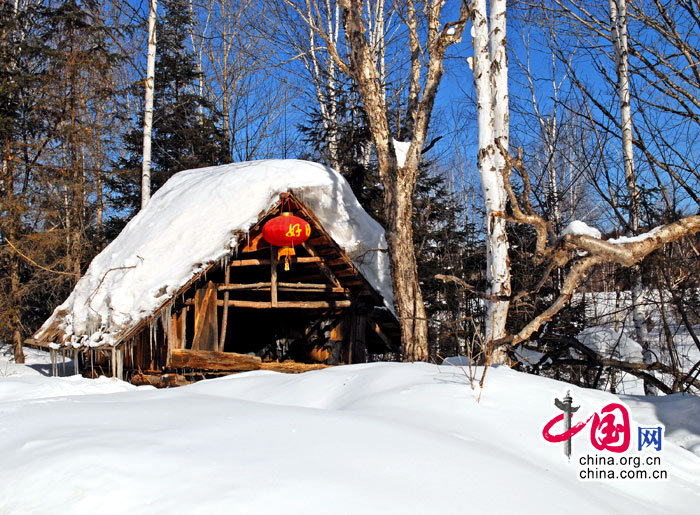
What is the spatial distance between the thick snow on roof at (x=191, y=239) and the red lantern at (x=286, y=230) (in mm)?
326

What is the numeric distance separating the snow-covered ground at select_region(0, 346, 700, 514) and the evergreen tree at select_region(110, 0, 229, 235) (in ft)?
50.3

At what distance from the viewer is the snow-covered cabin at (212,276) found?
9672 millimetres

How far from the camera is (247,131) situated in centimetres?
2389

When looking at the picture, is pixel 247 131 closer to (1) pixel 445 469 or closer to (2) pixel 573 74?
(2) pixel 573 74

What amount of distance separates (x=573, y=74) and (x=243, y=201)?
6.27 meters

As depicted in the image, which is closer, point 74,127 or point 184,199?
point 184,199

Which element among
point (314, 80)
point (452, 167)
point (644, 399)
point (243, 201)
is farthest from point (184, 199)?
point (452, 167)

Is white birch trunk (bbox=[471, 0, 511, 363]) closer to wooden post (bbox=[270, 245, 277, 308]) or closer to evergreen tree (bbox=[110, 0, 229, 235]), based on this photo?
wooden post (bbox=[270, 245, 277, 308])

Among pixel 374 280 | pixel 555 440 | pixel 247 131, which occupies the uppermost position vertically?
pixel 247 131

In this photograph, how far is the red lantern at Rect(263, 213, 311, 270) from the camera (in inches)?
393

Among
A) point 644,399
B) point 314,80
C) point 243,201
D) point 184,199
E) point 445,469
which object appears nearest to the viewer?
point 445,469

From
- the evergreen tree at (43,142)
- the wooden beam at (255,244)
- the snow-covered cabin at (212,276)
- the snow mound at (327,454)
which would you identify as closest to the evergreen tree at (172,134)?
the evergreen tree at (43,142)

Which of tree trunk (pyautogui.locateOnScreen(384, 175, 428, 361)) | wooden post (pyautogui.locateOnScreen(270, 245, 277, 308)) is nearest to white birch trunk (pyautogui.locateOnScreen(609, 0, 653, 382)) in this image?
tree trunk (pyautogui.locateOnScreen(384, 175, 428, 361))

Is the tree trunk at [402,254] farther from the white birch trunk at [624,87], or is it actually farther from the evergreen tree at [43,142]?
the evergreen tree at [43,142]
